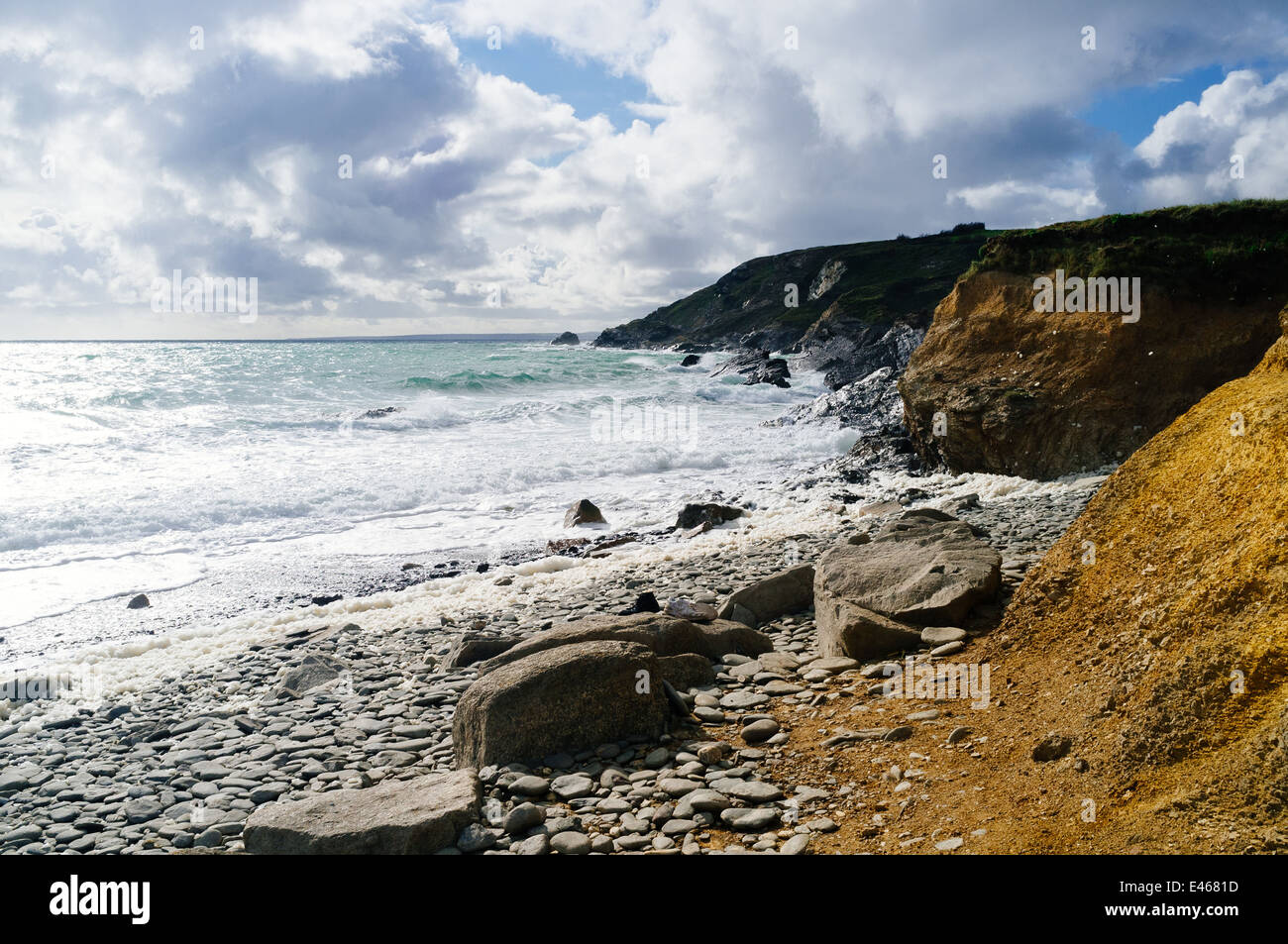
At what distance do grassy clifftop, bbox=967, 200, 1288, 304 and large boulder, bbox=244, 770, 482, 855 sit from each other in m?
13.8

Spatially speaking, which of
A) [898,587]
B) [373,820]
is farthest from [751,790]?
[898,587]

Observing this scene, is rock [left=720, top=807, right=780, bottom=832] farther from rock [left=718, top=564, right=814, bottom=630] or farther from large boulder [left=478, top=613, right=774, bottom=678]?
rock [left=718, top=564, right=814, bottom=630]

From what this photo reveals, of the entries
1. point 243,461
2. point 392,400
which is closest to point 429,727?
point 243,461

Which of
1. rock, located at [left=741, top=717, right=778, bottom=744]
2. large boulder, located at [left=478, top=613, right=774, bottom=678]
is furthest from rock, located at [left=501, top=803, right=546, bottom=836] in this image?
large boulder, located at [left=478, top=613, right=774, bottom=678]

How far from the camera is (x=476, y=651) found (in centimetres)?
876

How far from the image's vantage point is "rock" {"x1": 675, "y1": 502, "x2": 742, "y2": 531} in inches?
629

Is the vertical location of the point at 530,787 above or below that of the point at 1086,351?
below


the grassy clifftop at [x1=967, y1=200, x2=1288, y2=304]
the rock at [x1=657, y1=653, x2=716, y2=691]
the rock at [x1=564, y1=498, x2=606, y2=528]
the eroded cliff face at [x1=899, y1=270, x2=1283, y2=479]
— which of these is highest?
the grassy clifftop at [x1=967, y1=200, x2=1288, y2=304]

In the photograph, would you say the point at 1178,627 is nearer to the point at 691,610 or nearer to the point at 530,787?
the point at 530,787

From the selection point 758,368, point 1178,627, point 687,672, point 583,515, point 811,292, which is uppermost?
point 811,292

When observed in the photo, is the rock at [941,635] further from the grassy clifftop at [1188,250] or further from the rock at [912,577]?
the grassy clifftop at [1188,250]

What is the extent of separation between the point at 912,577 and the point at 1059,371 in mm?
8389

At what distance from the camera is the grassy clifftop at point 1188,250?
1275 cm

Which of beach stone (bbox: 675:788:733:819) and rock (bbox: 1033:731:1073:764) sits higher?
rock (bbox: 1033:731:1073:764)
